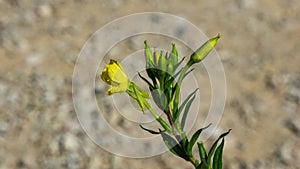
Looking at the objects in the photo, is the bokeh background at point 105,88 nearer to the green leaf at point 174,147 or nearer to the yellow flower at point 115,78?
the green leaf at point 174,147

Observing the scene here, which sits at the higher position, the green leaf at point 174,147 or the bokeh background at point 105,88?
the bokeh background at point 105,88

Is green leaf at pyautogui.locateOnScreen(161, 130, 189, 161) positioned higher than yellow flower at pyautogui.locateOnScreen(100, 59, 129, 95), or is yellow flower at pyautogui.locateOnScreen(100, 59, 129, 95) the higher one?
yellow flower at pyautogui.locateOnScreen(100, 59, 129, 95)

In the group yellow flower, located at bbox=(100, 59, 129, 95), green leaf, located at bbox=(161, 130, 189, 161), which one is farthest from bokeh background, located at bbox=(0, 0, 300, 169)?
yellow flower, located at bbox=(100, 59, 129, 95)

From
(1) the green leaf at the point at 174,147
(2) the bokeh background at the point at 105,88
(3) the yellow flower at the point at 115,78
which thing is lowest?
(1) the green leaf at the point at 174,147

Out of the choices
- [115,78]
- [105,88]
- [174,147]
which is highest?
[105,88]

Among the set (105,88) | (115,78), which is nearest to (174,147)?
(115,78)

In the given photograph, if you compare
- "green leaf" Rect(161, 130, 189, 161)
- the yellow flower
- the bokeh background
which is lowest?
"green leaf" Rect(161, 130, 189, 161)

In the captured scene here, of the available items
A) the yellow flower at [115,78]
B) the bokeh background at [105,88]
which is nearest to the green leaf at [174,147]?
the yellow flower at [115,78]

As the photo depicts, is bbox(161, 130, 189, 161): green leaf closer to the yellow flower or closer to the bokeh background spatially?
the yellow flower

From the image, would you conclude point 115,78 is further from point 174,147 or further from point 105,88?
point 105,88
